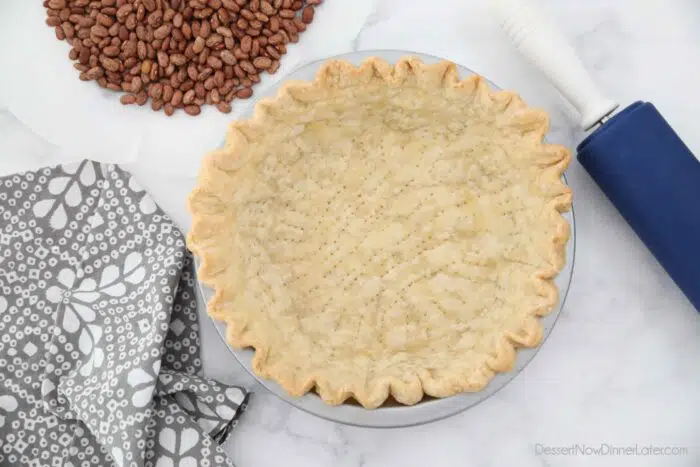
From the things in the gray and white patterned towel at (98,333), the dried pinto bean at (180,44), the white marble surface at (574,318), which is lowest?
the white marble surface at (574,318)

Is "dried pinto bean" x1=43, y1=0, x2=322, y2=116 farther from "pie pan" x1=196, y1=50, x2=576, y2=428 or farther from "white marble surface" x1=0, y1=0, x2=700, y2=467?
"pie pan" x1=196, y1=50, x2=576, y2=428

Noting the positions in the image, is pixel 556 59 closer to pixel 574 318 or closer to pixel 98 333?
pixel 574 318

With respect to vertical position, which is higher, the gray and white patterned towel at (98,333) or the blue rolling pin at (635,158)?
the gray and white patterned towel at (98,333)

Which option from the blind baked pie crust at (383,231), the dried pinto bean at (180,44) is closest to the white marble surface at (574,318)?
the dried pinto bean at (180,44)

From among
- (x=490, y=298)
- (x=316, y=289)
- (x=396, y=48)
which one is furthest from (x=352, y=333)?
(x=396, y=48)

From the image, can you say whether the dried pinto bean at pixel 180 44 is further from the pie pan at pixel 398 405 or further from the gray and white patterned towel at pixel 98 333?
the pie pan at pixel 398 405

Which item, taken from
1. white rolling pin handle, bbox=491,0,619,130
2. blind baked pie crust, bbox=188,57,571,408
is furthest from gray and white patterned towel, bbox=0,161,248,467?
white rolling pin handle, bbox=491,0,619,130

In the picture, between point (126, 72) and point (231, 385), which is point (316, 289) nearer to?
point (231, 385)
